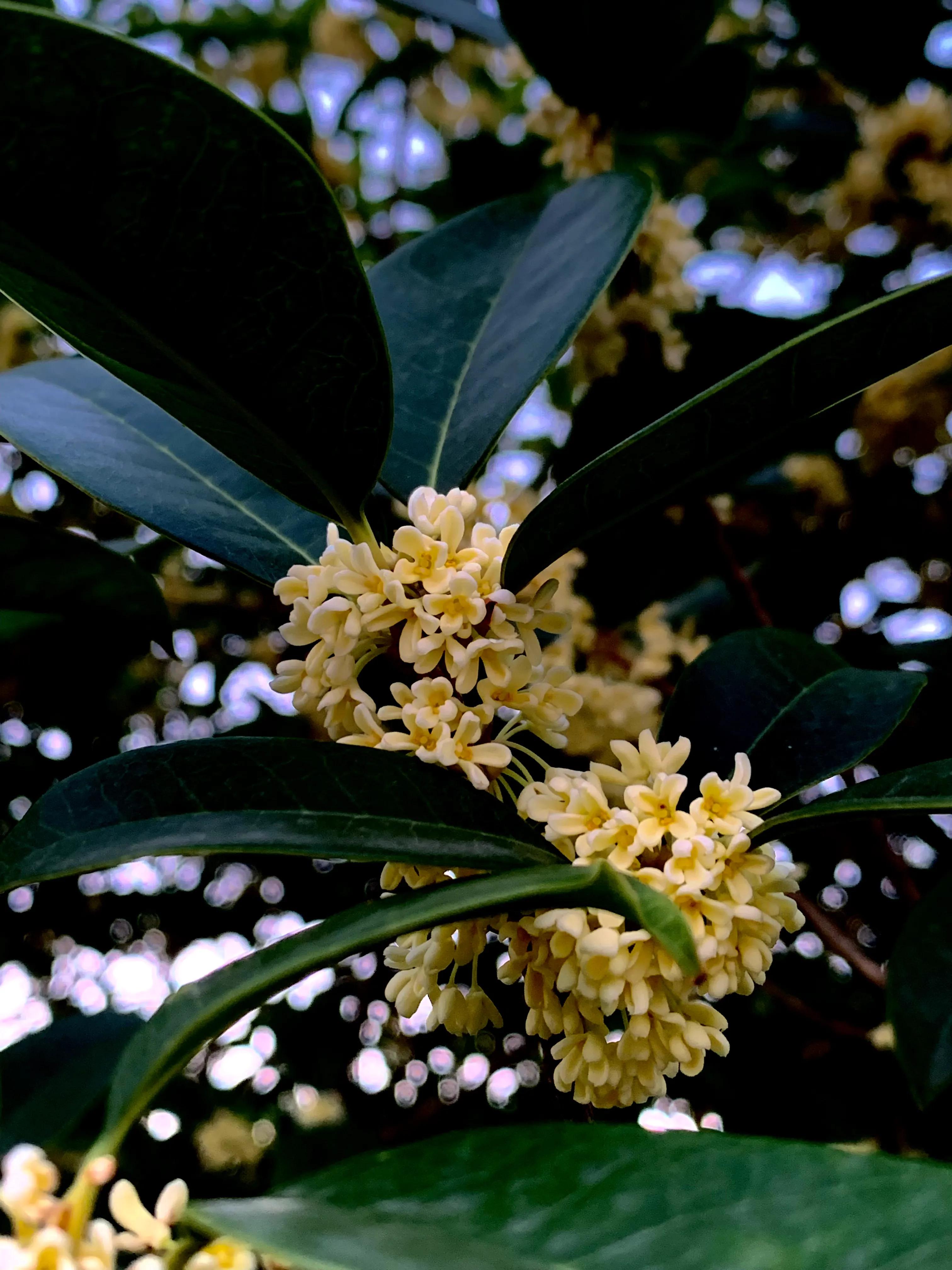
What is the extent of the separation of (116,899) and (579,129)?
1.80m

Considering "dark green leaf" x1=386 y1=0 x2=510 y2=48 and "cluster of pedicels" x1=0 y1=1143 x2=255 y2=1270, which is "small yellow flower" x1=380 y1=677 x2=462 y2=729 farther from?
"dark green leaf" x1=386 y1=0 x2=510 y2=48

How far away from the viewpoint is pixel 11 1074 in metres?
1.09

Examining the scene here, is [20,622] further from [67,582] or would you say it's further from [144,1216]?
[144,1216]

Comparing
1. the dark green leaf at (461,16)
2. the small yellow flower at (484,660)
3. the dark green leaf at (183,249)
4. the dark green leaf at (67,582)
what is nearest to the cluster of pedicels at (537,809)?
the small yellow flower at (484,660)

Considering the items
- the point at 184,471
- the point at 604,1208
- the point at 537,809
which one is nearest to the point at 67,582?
the point at 184,471

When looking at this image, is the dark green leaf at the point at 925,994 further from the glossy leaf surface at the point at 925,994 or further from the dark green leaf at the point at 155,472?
the dark green leaf at the point at 155,472

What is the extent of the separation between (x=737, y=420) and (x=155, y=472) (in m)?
0.54

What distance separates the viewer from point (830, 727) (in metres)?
0.86

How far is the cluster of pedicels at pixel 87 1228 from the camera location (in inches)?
17.4

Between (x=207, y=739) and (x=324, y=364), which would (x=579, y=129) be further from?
(x=207, y=739)

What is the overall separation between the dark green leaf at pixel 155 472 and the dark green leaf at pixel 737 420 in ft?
0.89

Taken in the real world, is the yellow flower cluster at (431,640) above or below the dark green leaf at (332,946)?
above

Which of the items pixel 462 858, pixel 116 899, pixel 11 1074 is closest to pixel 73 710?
pixel 116 899

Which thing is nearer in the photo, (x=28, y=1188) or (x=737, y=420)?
(x=28, y=1188)
